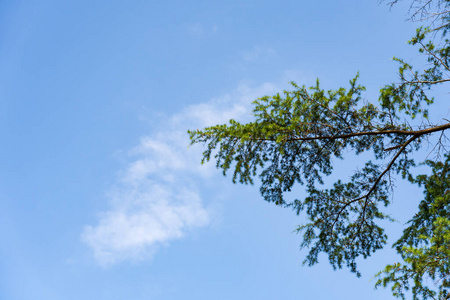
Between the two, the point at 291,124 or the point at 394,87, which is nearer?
the point at 291,124

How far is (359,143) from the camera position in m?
7.33

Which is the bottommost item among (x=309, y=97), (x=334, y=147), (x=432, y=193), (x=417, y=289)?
(x=417, y=289)

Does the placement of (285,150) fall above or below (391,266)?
above

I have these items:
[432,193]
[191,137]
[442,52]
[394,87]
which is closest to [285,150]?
[191,137]

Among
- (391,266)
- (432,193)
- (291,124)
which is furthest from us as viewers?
(432,193)

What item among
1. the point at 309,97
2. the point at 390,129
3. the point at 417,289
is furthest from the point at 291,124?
the point at 417,289

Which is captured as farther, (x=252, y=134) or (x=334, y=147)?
(x=334, y=147)

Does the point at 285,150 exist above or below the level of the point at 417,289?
above

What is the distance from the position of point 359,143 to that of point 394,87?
4.54 feet

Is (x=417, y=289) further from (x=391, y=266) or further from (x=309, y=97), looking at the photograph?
(x=309, y=97)

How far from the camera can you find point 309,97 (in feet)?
22.9

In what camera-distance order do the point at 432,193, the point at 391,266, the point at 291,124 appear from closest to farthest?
the point at 391,266
the point at 291,124
the point at 432,193

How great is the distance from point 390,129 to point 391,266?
2930mm

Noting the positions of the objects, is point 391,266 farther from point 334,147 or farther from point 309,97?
point 309,97
